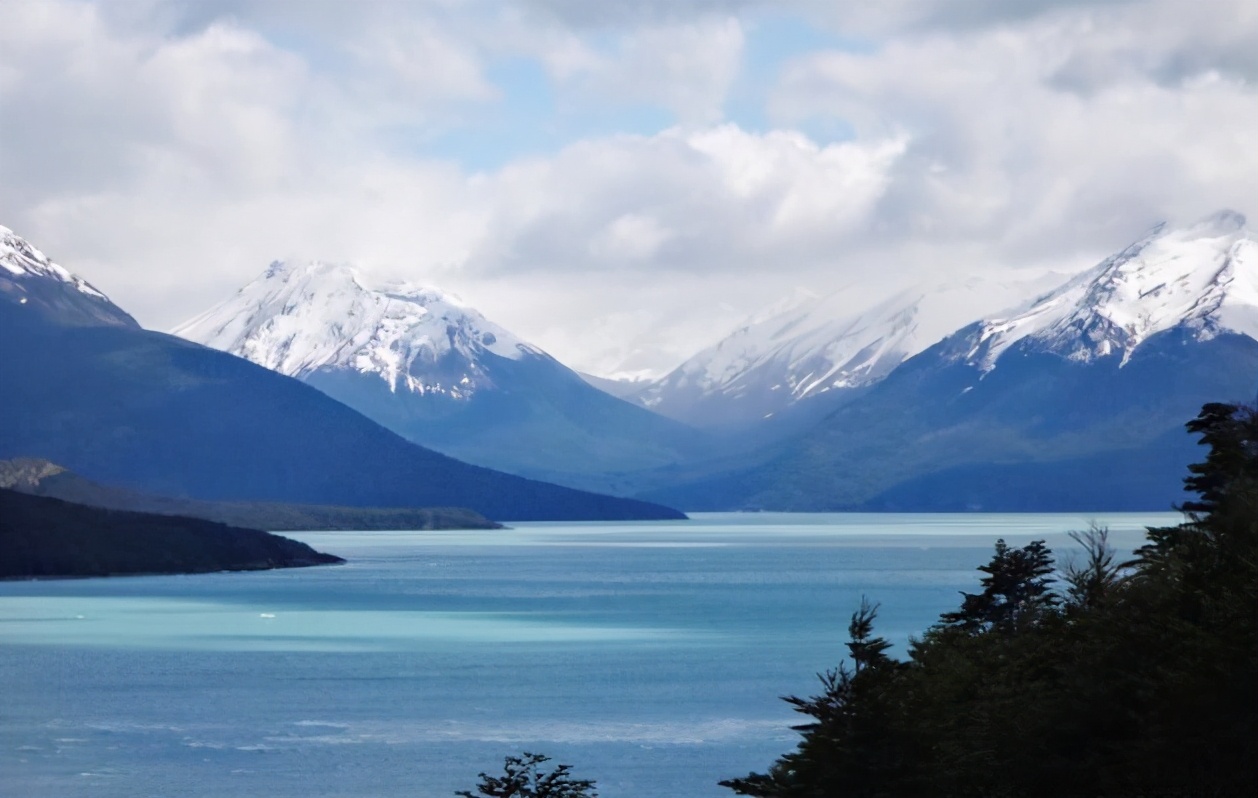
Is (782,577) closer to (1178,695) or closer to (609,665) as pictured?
(609,665)

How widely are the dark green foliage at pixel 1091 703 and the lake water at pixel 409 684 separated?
17871 mm

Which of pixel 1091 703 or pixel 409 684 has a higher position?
pixel 1091 703

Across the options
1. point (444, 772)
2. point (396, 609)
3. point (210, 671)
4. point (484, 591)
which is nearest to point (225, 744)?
point (444, 772)

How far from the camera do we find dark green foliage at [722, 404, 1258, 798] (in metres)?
33.4

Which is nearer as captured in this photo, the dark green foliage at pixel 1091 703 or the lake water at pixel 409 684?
the dark green foliage at pixel 1091 703

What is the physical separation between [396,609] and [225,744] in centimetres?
7066

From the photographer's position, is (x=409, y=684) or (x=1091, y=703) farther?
(x=409, y=684)

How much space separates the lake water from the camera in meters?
64.4

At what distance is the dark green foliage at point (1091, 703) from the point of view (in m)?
33.4

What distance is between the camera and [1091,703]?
37438 mm

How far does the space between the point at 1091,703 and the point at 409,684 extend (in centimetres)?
5700

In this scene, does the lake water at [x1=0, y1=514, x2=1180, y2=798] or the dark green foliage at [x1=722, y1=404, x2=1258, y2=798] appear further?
the lake water at [x1=0, y1=514, x2=1180, y2=798]

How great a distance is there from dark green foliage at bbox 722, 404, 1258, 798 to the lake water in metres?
17.9

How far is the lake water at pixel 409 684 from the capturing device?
6444 centimetres
